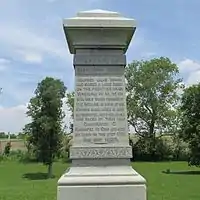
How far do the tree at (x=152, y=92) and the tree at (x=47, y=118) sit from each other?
79.5ft

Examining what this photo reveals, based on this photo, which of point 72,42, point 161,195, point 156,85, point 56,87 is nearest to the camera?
point 72,42

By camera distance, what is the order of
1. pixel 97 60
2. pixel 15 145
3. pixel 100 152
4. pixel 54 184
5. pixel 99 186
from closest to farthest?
pixel 99 186 < pixel 100 152 < pixel 97 60 < pixel 54 184 < pixel 15 145

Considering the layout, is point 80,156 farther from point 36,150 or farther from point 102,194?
point 36,150

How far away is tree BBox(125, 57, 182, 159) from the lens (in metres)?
60.5

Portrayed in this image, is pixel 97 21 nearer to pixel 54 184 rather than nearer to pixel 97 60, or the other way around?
pixel 97 60

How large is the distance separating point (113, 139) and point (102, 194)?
0.90 metres

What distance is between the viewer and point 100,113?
26.0 feet

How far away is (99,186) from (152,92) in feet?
175

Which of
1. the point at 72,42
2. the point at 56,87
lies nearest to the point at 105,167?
the point at 72,42

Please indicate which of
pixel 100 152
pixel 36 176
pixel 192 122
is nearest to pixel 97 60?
pixel 100 152

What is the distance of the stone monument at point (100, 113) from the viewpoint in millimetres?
7629

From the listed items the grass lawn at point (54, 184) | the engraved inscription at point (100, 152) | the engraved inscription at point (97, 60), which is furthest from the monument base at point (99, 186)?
the grass lawn at point (54, 184)

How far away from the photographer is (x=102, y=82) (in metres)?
8.05

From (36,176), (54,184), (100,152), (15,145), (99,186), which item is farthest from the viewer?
(15,145)
